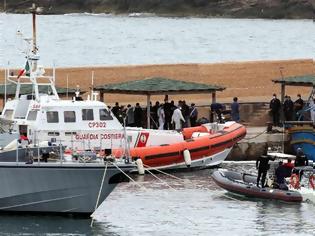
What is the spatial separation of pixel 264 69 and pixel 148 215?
27348 mm

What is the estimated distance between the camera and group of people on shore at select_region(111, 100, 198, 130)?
59062 mm

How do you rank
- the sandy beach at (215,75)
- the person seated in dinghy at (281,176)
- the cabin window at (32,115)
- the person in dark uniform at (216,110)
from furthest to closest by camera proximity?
the sandy beach at (215,75), the person in dark uniform at (216,110), the cabin window at (32,115), the person seated in dinghy at (281,176)

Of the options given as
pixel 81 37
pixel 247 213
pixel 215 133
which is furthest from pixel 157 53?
pixel 247 213

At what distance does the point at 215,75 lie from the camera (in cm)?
7325

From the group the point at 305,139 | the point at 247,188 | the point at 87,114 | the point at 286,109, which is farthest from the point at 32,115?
the point at 286,109

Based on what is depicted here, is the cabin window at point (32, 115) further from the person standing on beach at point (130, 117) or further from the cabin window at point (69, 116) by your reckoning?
the person standing on beach at point (130, 117)

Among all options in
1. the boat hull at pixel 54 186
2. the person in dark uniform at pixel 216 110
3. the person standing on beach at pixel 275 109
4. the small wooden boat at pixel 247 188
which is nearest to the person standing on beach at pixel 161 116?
the person in dark uniform at pixel 216 110

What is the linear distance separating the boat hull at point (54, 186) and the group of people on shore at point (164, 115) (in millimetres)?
12396

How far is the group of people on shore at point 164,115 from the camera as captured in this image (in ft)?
194

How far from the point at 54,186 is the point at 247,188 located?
7.22 m

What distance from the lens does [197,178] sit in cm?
5478

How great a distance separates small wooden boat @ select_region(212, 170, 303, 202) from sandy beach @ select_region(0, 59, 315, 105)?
1657 centimetres

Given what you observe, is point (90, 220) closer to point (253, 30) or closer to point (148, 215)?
point (148, 215)

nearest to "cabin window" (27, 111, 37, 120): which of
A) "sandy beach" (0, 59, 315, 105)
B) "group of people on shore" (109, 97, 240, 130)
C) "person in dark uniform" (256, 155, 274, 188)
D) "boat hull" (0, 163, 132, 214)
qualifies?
"boat hull" (0, 163, 132, 214)
